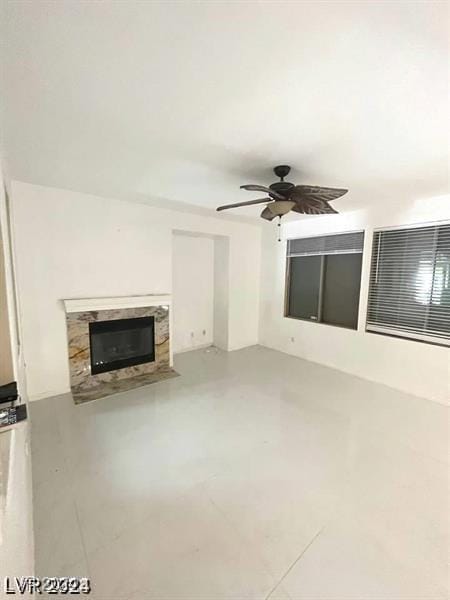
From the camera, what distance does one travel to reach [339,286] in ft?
14.5

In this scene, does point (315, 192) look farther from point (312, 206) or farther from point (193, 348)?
point (193, 348)

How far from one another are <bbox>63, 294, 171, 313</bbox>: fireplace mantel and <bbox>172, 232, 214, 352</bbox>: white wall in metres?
0.86

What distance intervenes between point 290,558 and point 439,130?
9.36 ft

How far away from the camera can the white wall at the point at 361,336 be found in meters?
3.39

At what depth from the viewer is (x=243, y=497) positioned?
1862mm

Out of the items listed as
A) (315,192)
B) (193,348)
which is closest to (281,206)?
(315,192)

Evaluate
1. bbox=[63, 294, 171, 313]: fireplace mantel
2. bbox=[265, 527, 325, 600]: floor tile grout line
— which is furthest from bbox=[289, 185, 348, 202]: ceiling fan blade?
bbox=[63, 294, 171, 313]: fireplace mantel

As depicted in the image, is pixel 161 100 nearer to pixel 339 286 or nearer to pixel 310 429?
pixel 310 429

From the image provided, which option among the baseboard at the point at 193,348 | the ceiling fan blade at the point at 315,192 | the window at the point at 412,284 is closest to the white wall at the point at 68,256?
the baseboard at the point at 193,348

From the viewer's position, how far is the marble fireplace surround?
135 inches

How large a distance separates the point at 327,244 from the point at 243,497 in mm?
3852

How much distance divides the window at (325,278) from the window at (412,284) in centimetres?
30

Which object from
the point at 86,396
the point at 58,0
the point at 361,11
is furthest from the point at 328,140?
the point at 86,396

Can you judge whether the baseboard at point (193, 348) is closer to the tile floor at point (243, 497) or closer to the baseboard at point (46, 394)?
the tile floor at point (243, 497)
